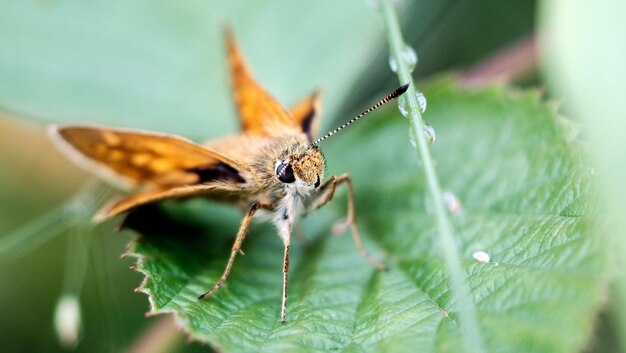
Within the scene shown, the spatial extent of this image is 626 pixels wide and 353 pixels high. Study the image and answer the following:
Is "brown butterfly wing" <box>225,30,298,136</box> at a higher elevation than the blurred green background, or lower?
lower

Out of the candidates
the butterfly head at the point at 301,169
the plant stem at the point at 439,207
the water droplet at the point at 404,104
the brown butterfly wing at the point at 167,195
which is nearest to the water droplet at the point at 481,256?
the plant stem at the point at 439,207

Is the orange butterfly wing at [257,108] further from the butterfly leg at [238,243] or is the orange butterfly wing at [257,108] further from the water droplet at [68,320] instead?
the water droplet at [68,320]

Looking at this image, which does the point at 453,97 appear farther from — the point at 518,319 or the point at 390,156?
the point at 518,319

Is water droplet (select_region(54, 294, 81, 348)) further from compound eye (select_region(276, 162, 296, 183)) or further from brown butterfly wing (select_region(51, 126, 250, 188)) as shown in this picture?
compound eye (select_region(276, 162, 296, 183))

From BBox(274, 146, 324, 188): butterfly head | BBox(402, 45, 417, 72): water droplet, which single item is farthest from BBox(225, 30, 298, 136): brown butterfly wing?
BBox(402, 45, 417, 72): water droplet

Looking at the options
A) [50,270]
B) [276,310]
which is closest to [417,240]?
[276,310]

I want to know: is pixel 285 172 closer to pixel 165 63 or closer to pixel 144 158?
pixel 144 158

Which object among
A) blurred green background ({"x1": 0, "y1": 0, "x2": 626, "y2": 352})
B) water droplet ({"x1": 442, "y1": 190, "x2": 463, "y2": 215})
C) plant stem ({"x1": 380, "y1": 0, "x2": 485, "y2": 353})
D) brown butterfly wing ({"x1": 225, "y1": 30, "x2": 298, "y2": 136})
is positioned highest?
blurred green background ({"x1": 0, "y1": 0, "x2": 626, "y2": 352})

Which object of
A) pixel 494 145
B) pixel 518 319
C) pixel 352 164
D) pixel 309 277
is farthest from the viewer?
pixel 352 164
